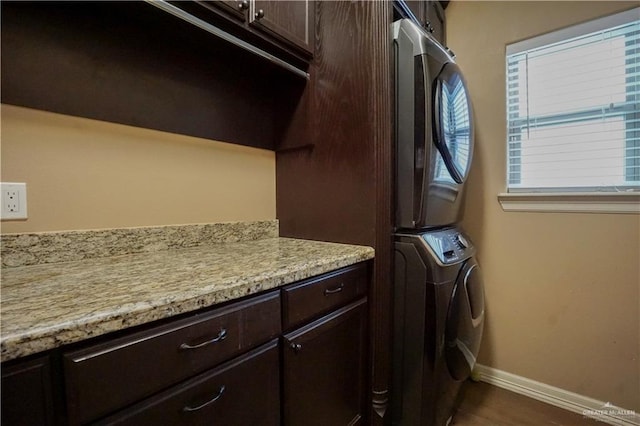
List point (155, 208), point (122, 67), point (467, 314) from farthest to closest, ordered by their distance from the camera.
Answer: point (467, 314) → point (155, 208) → point (122, 67)

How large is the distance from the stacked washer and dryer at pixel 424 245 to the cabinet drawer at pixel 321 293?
0.25m

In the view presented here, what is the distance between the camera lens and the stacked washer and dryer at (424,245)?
1.23 meters

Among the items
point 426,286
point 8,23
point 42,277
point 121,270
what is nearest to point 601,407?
point 426,286

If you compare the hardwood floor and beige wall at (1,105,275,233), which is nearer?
beige wall at (1,105,275,233)

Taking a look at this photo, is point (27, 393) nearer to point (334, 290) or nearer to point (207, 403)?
point (207, 403)

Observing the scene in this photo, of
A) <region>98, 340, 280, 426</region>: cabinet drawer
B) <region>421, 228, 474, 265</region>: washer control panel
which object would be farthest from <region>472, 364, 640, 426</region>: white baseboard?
<region>98, 340, 280, 426</region>: cabinet drawer

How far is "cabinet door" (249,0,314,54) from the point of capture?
1.08 metres

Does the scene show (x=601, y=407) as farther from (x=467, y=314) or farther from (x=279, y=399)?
(x=279, y=399)

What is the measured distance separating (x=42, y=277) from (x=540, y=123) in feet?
7.37

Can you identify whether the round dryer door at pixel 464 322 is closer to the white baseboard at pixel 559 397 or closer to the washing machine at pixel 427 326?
the washing machine at pixel 427 326

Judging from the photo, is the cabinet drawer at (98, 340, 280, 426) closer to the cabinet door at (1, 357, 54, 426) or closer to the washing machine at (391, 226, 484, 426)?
the cabinet door at (1, 357, 54, 426)

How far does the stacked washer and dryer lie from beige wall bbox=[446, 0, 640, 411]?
0.55 meters

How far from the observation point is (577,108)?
1.55 m

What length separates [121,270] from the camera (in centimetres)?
84
